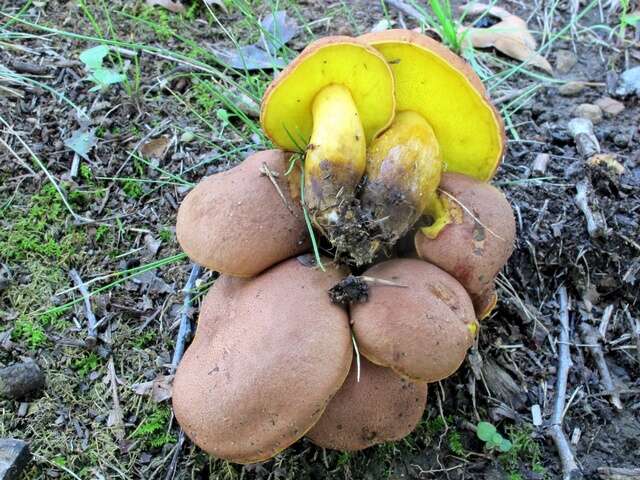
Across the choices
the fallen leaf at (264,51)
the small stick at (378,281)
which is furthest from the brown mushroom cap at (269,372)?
the fallen leaf at (264,51)

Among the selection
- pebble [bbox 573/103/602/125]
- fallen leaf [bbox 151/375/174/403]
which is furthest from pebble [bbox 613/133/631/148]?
fallen leaf [bbox 151/375/174/403]

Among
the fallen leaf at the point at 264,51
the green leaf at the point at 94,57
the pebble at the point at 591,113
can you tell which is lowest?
the pebble at the point at 591,113

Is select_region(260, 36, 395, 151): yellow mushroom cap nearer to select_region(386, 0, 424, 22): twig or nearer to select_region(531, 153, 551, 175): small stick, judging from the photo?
select_region(531, 153, 551, 175): small stick

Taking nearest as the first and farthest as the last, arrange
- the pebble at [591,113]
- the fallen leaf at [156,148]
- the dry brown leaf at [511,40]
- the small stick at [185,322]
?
the small stick at [185,322] → the fallen leaf at [156,148] → the pebble at [591,113] → the dry brown leaf at [511,40]

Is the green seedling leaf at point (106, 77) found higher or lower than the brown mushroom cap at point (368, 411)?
higher

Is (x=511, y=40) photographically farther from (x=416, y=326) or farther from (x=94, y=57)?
(x=416, y=326)

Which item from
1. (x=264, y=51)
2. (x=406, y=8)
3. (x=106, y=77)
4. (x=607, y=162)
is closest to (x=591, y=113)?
(x=607, y=162)

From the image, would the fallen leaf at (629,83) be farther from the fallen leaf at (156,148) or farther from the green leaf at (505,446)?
the fallen leaf at (156,148)
